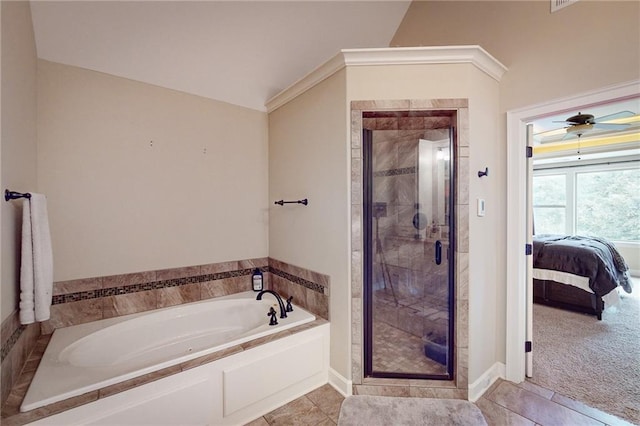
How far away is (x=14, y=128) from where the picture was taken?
151 cm

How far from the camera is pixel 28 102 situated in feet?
5.80

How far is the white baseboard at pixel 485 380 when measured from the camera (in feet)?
6.65

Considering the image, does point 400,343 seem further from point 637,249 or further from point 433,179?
point 637,249

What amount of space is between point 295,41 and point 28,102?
2.00 metres

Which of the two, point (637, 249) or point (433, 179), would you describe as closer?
point (433, 179)

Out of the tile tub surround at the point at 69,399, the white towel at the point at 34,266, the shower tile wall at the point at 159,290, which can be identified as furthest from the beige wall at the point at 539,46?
the white towel at the point at 34,266

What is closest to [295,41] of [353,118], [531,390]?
[353,118]

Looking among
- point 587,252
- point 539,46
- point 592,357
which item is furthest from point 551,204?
point 539,46

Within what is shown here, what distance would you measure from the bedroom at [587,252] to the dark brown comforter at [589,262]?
0.03ft

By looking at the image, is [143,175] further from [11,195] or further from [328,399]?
[328,399]

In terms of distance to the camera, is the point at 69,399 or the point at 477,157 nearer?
the point at 69,399

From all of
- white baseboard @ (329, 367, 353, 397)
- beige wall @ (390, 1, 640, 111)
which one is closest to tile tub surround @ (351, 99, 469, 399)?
white baseboard @ (329, 367, 353, 397)

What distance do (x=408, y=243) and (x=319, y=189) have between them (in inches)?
37.0

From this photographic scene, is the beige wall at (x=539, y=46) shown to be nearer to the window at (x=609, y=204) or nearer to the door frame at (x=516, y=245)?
the door frame at (x=516, y=245)
